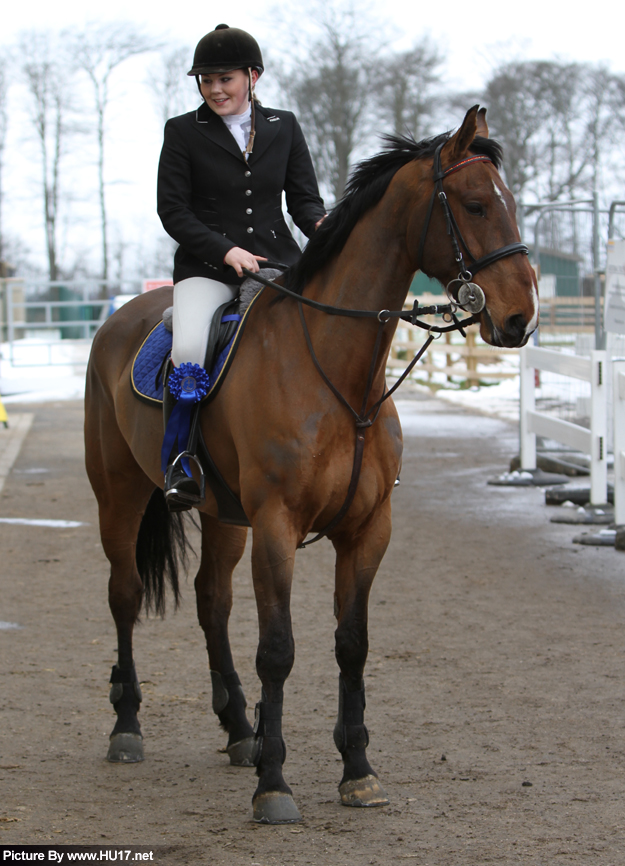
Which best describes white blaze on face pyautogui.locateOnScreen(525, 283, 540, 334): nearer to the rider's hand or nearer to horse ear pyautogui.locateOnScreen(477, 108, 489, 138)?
horse ear pyautogui.locateOnScreen(477, 108, 489, 138)

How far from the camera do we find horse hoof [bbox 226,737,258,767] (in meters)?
4.27

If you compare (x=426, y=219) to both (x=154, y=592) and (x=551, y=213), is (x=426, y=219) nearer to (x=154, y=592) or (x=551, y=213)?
(x=154, y=592)

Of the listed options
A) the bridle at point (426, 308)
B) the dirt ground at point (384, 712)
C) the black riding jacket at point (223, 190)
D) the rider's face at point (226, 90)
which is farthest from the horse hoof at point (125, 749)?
the rider's face at point (226, 90)

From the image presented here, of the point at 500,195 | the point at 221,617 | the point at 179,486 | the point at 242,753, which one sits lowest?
the point at 242,753

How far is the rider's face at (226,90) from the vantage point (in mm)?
4047

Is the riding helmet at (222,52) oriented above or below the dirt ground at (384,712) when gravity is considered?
above

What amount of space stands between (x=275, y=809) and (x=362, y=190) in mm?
2173

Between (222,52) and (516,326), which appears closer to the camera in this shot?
(516,326)

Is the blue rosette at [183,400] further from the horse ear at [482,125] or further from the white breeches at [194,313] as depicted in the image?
the horse ear at [482,125]

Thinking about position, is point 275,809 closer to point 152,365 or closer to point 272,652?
point 272,652

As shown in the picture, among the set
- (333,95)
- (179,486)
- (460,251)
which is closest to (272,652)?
(179,486)

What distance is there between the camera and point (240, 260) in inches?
152

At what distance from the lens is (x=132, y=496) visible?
4.89 metres

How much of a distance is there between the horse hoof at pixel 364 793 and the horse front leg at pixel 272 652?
224mm
